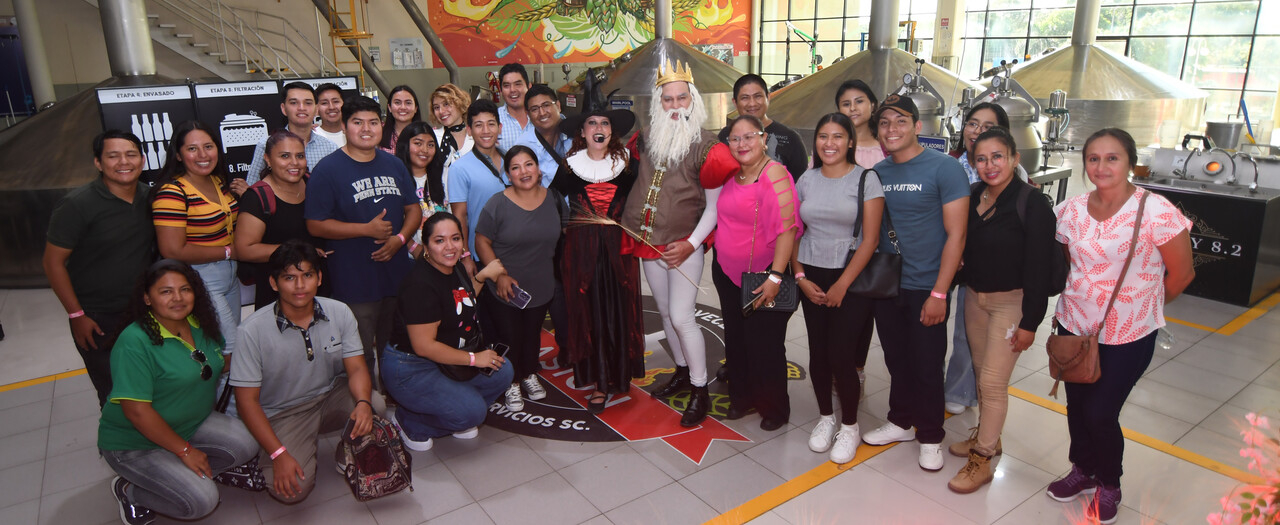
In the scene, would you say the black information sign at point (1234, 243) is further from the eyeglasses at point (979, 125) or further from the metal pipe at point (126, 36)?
the metal pipe at point (126, 36)

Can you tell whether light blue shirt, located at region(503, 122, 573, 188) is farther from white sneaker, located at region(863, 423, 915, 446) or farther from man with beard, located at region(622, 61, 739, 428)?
white sneaker, located at region(863, 423, 915, 446)

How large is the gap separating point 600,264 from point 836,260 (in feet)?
4.12

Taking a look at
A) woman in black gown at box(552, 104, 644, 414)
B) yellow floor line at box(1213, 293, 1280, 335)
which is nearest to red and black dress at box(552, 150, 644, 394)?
woman in black gown at box(552, 104, 644, 414)

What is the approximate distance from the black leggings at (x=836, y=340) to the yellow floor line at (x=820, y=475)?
0.77ft

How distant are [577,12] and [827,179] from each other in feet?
52.0

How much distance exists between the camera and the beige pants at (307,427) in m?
3.33

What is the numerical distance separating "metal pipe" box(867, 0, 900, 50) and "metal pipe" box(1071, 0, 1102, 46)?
466cm

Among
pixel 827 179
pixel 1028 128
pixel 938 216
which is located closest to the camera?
pixel 938 216

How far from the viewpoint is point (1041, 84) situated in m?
12.6

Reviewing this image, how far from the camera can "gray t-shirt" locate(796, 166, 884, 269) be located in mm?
3328

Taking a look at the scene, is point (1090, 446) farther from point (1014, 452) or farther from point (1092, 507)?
point (1014, 452)

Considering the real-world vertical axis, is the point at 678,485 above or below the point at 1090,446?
below

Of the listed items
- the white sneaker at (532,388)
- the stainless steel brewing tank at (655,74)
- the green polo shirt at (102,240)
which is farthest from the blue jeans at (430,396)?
the stainless steel brewing tank at (655,74)

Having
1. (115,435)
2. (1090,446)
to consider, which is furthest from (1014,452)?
(115,435)
